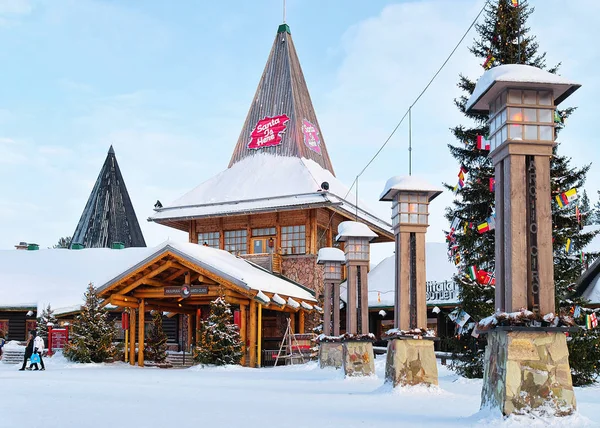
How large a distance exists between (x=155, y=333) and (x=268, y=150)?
34.1 ft

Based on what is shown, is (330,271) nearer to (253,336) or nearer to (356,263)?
(253,336)

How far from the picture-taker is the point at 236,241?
2959 cm

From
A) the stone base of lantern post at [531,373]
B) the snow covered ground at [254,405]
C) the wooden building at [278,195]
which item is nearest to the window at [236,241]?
the wooden building at [278,195]

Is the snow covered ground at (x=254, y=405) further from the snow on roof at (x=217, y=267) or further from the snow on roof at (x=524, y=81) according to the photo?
the snow on roof at (x=217, y=267)

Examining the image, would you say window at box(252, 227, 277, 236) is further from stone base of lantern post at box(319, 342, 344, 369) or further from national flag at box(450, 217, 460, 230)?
national flag at box(450, 217, 460, 230)

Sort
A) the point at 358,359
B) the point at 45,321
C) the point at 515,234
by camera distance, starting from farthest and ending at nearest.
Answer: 1. the point at 45,321
2. the point at 358,359
3. the point at 515,234

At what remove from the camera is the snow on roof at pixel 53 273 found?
99.1 ft

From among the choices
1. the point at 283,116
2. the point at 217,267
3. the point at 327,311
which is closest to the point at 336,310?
the point at 327,311

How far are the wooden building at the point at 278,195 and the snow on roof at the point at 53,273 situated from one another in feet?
12.9

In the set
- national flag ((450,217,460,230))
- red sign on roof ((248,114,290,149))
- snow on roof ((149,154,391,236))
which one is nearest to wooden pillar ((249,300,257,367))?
snow on roof ((149,154,391,236))

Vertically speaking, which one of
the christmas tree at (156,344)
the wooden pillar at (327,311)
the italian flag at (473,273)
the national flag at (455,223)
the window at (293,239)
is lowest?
the christmas tree at (156,344)

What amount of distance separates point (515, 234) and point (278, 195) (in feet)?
69.8

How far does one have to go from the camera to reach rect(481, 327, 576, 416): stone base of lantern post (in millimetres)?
6637

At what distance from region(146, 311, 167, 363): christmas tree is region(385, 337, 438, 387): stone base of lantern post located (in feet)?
49.1
